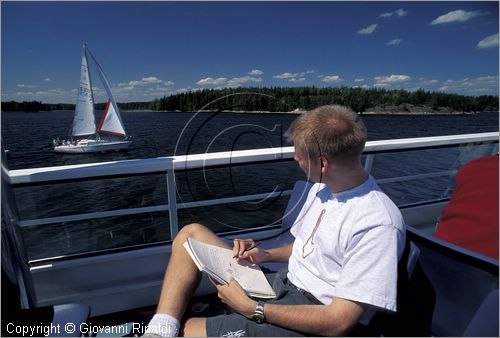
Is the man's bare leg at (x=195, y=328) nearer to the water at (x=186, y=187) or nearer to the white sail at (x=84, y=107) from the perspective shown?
the water at (x=186, y=187)

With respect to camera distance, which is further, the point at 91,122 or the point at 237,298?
the point at 91,122

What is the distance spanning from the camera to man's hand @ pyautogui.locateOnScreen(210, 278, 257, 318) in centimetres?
110

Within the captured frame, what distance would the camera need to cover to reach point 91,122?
80.3ft

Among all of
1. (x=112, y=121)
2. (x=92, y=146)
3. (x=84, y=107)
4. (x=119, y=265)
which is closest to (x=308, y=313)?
(x=119, y=265)

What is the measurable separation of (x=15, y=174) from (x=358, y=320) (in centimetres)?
154

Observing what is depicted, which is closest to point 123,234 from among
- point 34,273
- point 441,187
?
point 34,273

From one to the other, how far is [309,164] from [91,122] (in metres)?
26.4

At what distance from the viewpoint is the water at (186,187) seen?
4.66ft

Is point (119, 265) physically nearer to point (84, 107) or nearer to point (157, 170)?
point (157, 170)

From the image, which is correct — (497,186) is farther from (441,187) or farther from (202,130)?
(441,187)

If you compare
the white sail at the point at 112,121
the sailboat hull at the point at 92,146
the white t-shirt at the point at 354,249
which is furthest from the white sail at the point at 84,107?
the white t-shirt at the point at 354,249

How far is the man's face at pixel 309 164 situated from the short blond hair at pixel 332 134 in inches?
0.7

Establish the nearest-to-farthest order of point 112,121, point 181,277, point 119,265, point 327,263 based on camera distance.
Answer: point 327,263 → point 181,277 → point 119,265 → point 112,121

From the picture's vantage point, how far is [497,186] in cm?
103
